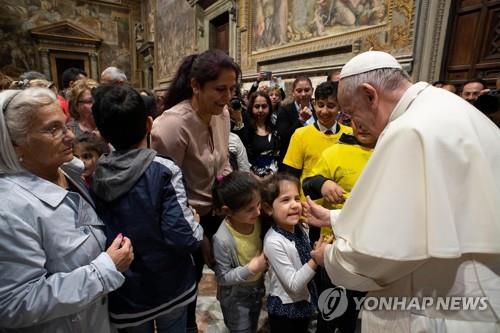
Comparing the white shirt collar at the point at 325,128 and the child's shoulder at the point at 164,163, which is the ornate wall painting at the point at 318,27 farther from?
the child's shoulder at the point at 164,163

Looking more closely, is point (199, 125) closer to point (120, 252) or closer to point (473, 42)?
point (120, 252)

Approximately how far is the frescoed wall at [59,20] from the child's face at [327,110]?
1923cm

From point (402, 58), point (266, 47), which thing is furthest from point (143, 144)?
point (266, 47)

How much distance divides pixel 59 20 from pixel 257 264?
835 inches

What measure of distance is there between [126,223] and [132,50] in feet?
70.1

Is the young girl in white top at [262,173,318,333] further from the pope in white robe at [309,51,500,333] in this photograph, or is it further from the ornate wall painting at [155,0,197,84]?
the ornate wall painting at [155,0,197,84]

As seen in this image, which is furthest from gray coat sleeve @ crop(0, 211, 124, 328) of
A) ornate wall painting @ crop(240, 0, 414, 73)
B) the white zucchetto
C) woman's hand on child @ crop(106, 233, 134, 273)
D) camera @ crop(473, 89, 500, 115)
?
ornate wall painting @ crop(240, 0, 414, 73)

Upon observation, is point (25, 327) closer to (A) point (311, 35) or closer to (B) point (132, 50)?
(A) point (311, 35)

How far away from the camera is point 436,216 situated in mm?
852

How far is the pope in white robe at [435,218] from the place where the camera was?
873 millimetres

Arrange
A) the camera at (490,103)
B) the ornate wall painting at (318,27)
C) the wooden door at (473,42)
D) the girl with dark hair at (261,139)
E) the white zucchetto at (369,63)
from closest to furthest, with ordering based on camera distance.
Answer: the white zucchetto at (369,63), the camera at (490,103), the girl with dark hair at (261,139), the wooden door at (473,42), the ornate wall painting at (318,27)

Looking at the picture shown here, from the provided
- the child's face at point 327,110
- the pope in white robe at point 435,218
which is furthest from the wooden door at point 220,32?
the pope in white robe at point 435,218

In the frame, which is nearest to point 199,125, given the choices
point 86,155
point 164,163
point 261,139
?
point 164,163

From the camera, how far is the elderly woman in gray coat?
34.4 inches
